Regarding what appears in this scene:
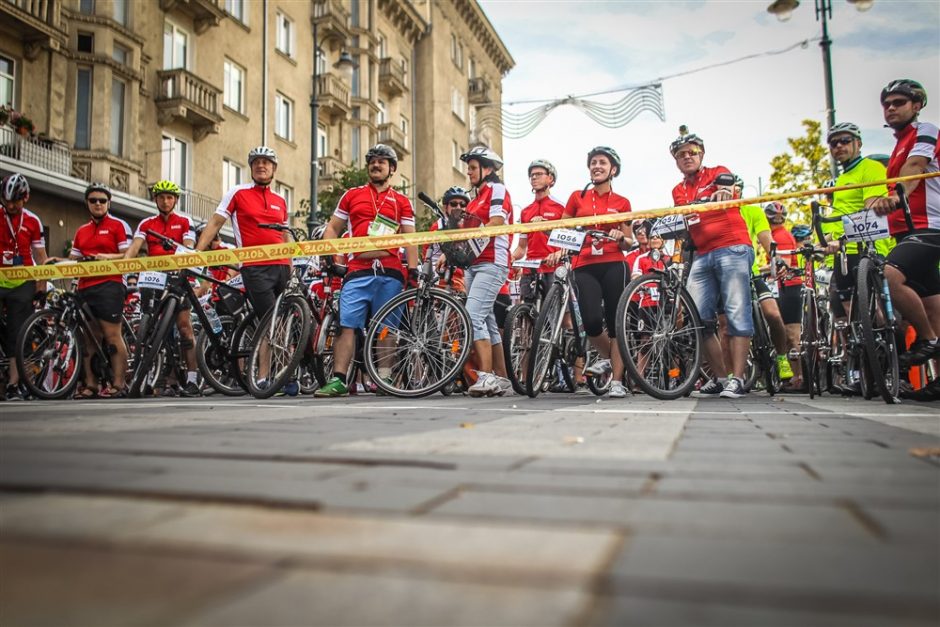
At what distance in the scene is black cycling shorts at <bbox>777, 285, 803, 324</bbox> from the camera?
27.6ft

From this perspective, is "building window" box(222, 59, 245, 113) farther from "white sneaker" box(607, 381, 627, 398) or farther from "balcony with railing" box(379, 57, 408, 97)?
"white sneaker" box(607, 381, 627, 398)

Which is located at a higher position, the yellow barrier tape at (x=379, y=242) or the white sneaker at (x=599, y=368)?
the yellow barrier tape at (x=379, y=242)

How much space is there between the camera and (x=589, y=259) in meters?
6.61

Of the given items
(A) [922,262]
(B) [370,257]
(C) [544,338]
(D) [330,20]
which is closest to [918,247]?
(A) [922,262]

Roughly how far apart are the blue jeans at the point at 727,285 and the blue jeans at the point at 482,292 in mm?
1565

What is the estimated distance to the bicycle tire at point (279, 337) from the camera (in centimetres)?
604

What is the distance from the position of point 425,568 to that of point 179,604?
314mm

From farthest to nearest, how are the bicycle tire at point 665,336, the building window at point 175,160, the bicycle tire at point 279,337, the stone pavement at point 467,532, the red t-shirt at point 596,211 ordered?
the building window at point 175,160 → the red t-shirt at point 596,211 → the bicycle tire at point 279,337 → the bicycle tire at point 665,336 → the stone pavement at point 467,532

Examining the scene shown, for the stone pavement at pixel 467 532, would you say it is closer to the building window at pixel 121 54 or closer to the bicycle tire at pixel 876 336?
the bicycle tire at pixel 876 336

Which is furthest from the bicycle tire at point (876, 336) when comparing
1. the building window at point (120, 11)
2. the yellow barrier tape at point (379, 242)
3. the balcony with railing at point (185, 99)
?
the building window at point (120, 11)

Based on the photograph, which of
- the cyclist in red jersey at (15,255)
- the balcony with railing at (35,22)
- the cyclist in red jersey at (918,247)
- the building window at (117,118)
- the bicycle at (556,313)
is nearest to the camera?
the cyclist in red jersey at (918,247)

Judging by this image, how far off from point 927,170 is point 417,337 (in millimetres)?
3719

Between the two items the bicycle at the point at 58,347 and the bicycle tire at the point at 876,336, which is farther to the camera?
the bicycle at the point at 58,347

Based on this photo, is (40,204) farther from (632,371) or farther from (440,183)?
(440,183)
